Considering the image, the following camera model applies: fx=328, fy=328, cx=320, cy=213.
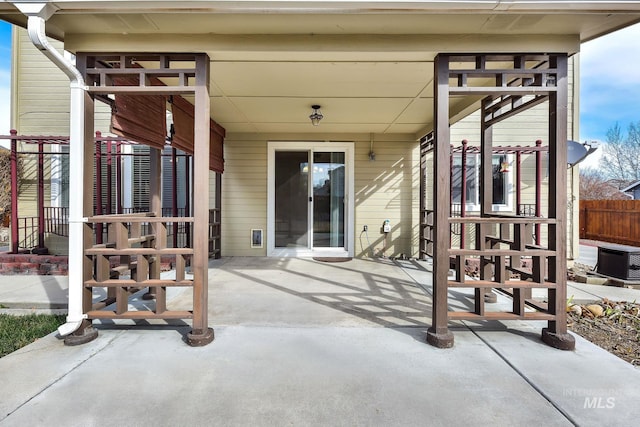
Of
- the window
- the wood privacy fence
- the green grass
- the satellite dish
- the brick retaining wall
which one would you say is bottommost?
the green grass

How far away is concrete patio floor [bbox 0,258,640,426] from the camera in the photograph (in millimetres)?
1651

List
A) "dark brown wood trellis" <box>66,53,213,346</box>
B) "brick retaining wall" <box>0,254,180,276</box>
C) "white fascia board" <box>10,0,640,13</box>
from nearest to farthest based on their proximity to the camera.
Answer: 1. "white fascia board" <box>10,0,640,13</box>
2. "dark brown wood trellis" <box>66,53,213,346</box>
3. "brick retaining wall" <box>0,254,180,276</box>

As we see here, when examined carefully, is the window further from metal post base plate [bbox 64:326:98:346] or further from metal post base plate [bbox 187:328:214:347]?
metal post base plate [bbox 64:326:98:346]

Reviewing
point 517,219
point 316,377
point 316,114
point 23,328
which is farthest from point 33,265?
point 517,219

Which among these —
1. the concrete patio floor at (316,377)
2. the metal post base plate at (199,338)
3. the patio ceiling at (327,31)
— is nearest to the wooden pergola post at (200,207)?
the metal post base plate at (199,338)

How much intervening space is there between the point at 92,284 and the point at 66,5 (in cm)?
193

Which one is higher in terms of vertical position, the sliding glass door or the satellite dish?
the satellite dish

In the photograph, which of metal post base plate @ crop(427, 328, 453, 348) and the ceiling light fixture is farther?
the ceiling light fixture

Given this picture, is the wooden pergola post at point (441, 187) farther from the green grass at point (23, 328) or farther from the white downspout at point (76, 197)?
the green grass at point (23, 328)

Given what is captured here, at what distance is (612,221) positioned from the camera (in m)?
10.5

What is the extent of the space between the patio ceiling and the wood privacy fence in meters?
10.2

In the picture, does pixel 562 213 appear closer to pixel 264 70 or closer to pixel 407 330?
pixel 407 330

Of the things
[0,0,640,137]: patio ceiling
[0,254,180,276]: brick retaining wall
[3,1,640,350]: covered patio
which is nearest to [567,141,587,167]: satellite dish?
[3,1,640,350]: covered patio

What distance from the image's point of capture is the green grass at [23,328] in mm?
2613
